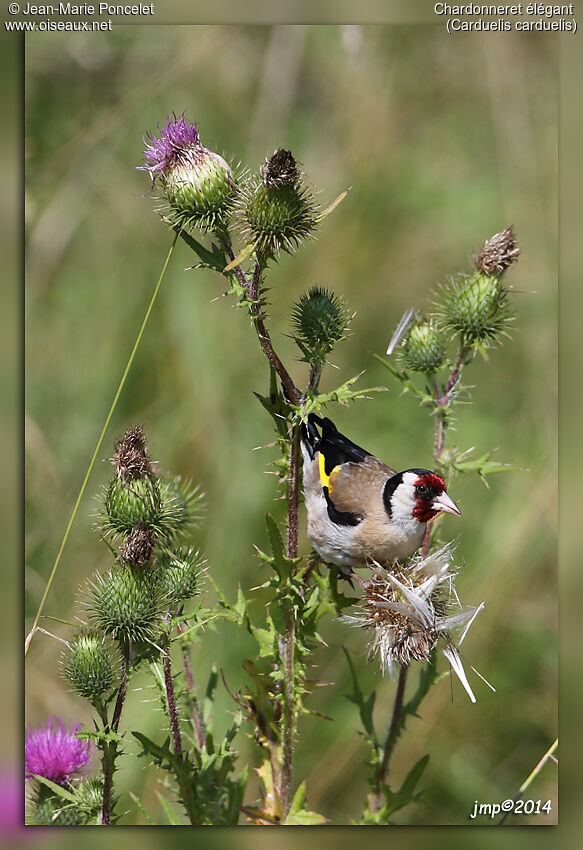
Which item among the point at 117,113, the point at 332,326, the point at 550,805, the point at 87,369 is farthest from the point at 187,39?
the point at 550,805

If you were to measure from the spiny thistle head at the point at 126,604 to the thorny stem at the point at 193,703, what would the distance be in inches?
13.0

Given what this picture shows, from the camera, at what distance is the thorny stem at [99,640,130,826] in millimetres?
2480

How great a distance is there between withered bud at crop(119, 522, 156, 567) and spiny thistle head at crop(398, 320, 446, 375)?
114cm

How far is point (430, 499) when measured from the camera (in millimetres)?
2865

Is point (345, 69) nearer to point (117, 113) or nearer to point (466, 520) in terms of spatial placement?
point (117, 113)

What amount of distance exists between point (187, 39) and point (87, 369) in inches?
65.4

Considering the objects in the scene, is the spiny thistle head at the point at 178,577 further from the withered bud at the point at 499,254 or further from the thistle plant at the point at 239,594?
the withered bud at the point at 499,254

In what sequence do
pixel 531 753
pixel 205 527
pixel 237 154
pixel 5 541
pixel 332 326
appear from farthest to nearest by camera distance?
pixel 237 154 < pixel 205 527 < pixel 531 753 < pixel 5 541 < pixel 332 326

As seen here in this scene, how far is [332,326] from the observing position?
104 inches

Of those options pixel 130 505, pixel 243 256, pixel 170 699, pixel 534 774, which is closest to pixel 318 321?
pixel 243 256

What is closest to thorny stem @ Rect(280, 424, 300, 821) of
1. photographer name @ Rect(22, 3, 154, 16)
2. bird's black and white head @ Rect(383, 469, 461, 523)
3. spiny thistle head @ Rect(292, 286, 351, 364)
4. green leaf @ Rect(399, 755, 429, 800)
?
spiny thistle head @ Rect(292, 286, 351, 364)

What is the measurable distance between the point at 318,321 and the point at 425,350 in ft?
1.63

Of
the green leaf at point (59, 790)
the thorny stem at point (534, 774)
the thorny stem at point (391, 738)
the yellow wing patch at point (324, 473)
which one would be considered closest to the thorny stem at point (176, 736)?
the green leaf at point (59, 790)

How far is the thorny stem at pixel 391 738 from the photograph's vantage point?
9.21ft
